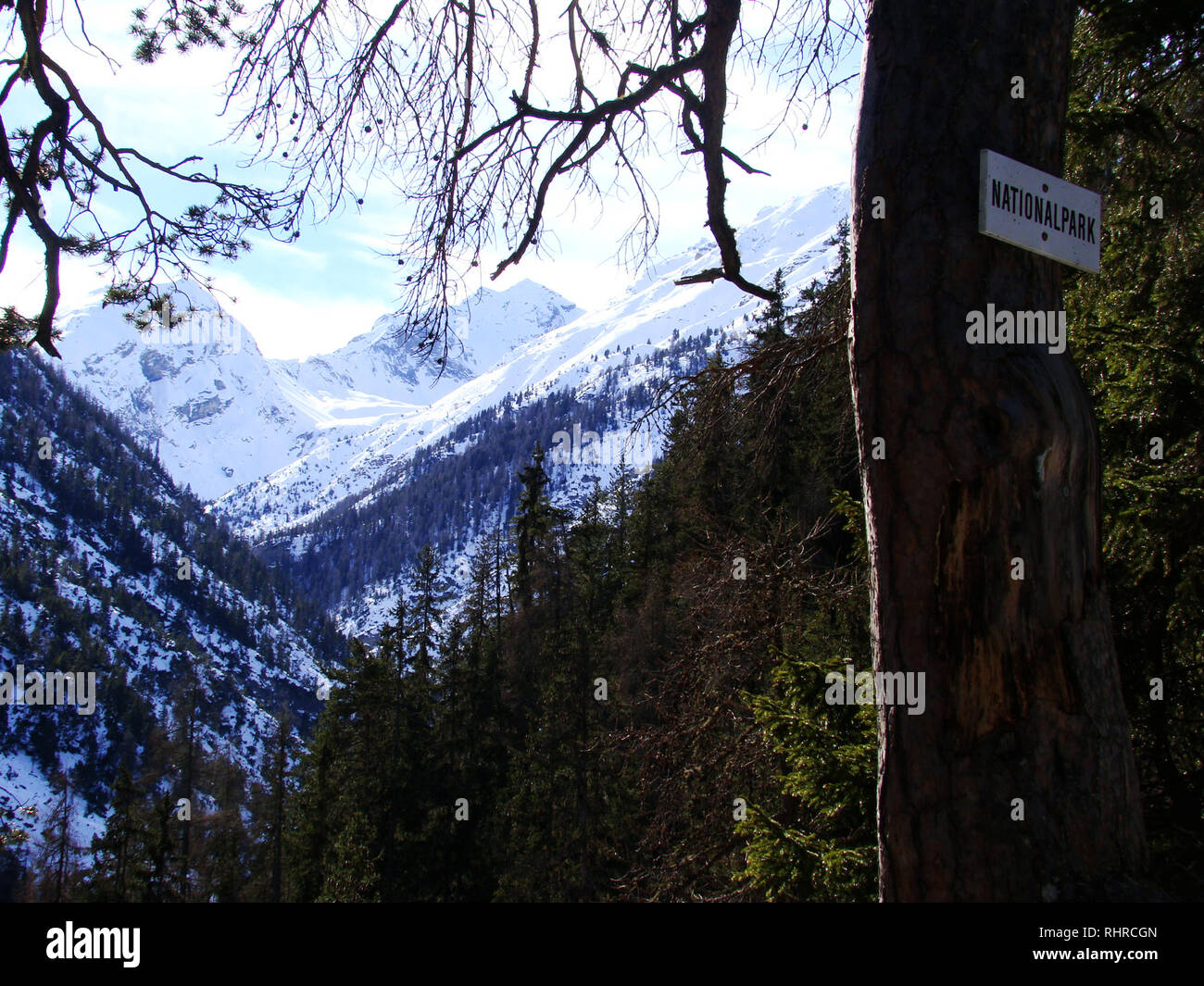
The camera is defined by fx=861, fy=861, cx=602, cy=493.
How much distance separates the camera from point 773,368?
413cm

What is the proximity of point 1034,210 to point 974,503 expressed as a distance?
77cm

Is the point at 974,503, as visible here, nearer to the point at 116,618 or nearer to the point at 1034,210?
the point at 1034,210

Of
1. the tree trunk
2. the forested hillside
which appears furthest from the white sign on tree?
the forested hillside

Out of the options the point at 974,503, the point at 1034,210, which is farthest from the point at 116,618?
the point at 1034,210

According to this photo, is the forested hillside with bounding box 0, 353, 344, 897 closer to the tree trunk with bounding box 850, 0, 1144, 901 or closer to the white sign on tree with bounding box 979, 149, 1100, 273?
the tree trunk with bounding box 850, 0, 1144, 901

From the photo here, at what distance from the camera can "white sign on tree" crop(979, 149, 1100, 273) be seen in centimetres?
213

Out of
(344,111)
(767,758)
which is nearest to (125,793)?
(767,758)

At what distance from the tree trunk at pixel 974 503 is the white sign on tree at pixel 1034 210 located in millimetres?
37

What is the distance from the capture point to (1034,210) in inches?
85.1

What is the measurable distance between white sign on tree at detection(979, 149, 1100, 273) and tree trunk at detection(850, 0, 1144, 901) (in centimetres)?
4

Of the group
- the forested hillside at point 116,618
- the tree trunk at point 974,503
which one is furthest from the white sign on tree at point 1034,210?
the forested hillside at point 116,618
